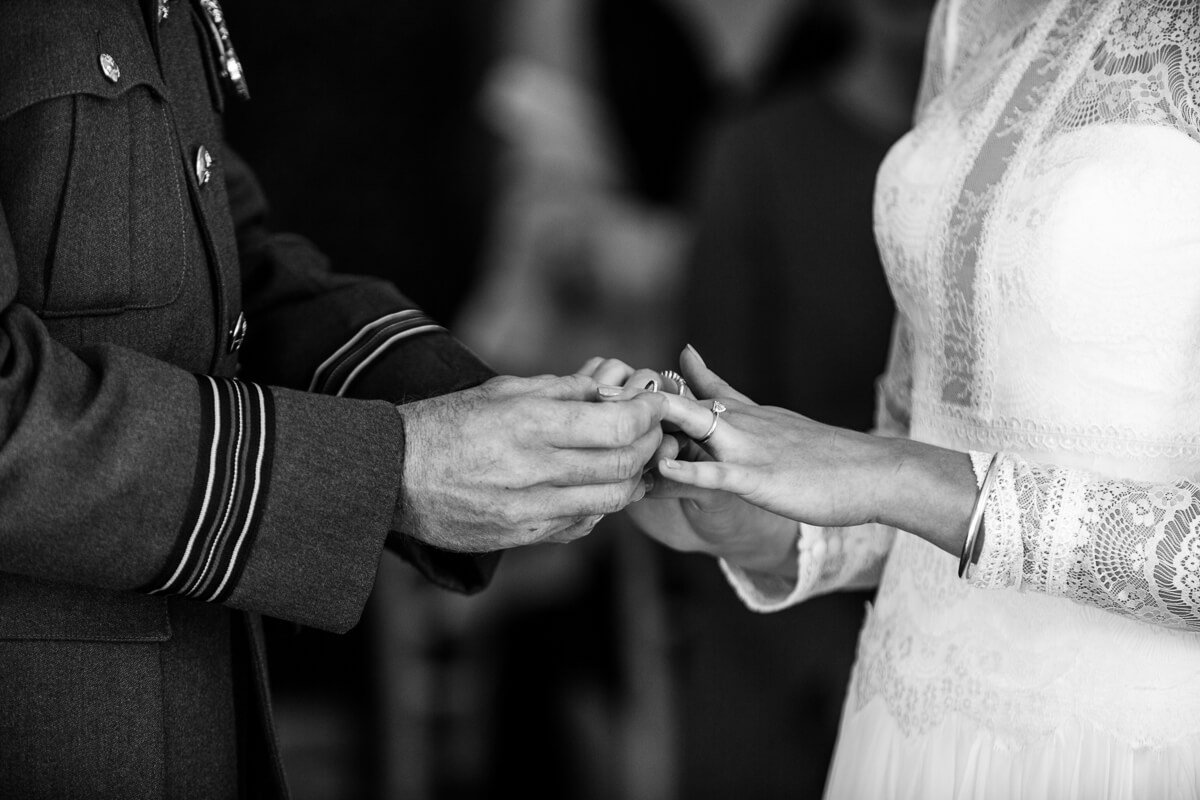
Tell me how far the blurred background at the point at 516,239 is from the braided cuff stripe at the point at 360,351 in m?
1.56

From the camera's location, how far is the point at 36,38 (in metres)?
1.26

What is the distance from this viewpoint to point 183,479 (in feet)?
3.88

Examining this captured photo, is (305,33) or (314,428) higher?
(305,33)

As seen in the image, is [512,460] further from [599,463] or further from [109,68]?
[109,68]

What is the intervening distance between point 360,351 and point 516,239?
1.73 meters

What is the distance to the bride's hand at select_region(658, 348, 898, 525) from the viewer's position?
1354 mm

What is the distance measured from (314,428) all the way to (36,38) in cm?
45

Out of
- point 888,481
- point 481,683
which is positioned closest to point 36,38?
point 888,481

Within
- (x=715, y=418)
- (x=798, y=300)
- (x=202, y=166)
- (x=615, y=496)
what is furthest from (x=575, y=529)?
(x=798, y=300)

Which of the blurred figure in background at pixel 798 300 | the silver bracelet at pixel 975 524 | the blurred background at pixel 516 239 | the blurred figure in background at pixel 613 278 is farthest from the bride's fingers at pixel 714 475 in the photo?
the blurred background at pixel 516 239

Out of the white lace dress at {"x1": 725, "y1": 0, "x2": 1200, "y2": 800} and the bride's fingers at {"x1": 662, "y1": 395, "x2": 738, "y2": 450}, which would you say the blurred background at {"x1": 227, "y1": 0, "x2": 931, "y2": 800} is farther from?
the bride's fingers at {"x1": 662, "y1": 395, "x2": 738, "y2": 450}

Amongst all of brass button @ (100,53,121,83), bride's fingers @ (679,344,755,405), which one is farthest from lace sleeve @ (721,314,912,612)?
brass button @ (100,53,121,83)

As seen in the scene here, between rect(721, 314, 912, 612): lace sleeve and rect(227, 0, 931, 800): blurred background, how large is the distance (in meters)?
1.32

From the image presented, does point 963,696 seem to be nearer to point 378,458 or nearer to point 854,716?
point 854,716
